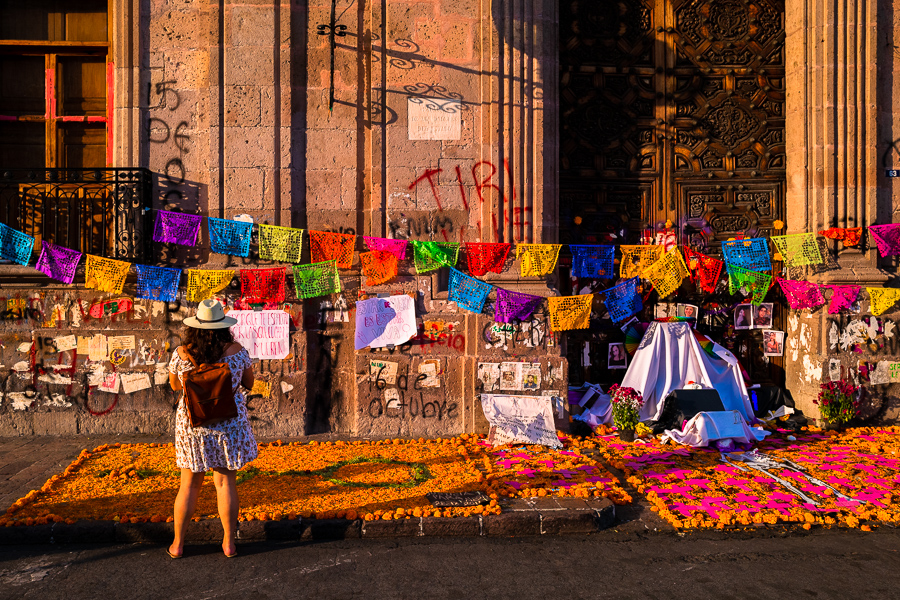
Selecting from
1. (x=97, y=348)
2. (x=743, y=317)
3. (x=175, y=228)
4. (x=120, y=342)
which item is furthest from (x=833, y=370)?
(x=97, y=348)

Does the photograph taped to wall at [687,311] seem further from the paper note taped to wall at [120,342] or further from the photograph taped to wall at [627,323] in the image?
the paper note taped to wall at [120,342]

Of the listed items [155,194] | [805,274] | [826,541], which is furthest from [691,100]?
[155,194]

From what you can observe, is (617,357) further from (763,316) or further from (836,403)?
(836,403)

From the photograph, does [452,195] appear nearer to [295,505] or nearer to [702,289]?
[702,289]

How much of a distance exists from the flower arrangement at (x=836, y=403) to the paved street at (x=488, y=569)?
3.09 meters

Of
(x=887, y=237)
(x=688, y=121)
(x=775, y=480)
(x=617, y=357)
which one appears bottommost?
(x=775, y=480)

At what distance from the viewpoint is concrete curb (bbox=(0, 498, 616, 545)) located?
15.3 ft

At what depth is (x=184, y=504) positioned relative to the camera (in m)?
4.35

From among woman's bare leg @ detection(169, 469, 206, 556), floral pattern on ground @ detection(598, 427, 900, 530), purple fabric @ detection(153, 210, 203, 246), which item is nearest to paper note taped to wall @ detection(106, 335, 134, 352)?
purple fabric @ detection(153, 210, 203, 246)

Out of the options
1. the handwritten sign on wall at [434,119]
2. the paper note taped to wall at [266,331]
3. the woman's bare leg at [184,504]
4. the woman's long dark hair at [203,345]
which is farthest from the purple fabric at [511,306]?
the woman's bare leg at [184,504]

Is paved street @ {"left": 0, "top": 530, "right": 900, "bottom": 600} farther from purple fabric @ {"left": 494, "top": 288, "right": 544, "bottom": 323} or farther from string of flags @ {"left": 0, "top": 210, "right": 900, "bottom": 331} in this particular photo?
string of flags @ {"left": 0, "top": 210, "right": 900, "bottom": 331}

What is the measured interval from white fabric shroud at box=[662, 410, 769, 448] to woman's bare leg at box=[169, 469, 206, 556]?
4690mm

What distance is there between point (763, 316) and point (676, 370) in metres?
1.51

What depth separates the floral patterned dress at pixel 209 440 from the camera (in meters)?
4.29
